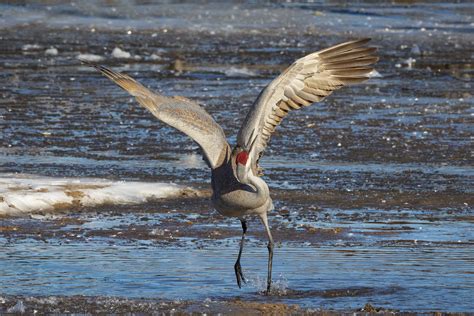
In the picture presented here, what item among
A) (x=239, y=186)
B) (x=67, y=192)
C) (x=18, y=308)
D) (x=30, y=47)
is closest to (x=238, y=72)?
(x=30, y=47)

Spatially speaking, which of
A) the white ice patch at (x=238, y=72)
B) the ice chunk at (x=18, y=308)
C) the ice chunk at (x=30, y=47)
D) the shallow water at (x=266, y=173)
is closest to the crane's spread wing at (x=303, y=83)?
the shallow water at (x=266, y=173)

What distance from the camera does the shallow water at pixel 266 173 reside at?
27.0 feet

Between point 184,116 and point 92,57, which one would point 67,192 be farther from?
point 92,57

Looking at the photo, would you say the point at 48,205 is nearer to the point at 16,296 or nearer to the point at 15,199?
the point at 15,199

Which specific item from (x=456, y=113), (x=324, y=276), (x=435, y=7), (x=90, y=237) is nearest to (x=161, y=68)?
(x=456, y=113)

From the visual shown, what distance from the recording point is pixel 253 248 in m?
9.45

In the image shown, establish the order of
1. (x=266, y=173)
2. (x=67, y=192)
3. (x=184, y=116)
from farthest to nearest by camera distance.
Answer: (x=266, y=173) → (x=67, y=192) → (x=184, y=116)

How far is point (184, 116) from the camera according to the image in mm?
8227

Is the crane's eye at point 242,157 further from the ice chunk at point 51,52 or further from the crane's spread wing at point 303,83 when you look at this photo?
the ice chunk at point 51,52

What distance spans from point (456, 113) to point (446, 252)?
23.6ft

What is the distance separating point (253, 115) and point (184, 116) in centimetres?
47

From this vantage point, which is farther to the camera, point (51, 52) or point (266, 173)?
point (51, 52)

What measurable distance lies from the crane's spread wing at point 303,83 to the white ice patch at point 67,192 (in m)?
2.66

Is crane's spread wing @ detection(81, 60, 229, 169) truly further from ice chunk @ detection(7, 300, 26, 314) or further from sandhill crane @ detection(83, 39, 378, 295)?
ice chunk @ detection(7, 300, 26, 314)
